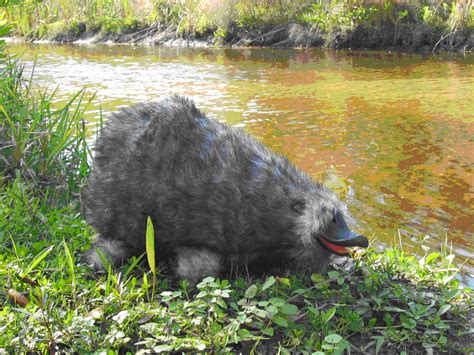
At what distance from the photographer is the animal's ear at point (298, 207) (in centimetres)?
272

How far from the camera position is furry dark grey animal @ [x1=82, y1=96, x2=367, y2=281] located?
2.72 m

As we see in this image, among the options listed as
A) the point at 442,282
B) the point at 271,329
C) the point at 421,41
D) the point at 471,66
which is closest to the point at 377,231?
the point at 442,282

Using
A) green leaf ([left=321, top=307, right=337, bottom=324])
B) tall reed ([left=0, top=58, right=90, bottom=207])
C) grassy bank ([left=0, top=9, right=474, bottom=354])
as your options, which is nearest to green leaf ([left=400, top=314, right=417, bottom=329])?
grassy bank ([left=0, top=9, right=474, bottom=354])

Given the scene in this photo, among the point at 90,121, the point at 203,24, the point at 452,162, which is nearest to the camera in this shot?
the point at 452,162

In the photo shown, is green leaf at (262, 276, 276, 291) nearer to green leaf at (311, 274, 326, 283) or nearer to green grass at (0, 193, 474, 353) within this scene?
green grass at (0, 193, 474, 353)

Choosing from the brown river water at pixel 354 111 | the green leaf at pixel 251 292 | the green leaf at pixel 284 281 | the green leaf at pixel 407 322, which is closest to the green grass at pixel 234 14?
the brown river water at pixel 354 111

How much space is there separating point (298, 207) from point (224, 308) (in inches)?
22.6

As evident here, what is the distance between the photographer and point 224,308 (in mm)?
2727

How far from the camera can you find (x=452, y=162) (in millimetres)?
6750

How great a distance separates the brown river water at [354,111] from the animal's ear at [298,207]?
1.56m

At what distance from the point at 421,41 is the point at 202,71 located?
609 cm

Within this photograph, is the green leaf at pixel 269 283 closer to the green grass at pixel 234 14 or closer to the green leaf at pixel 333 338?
the green leaf at pixel 333 338

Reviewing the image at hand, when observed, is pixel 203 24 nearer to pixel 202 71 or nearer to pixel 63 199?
pixel 202 71

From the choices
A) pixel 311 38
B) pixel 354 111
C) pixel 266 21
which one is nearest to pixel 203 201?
pixel 354 111
